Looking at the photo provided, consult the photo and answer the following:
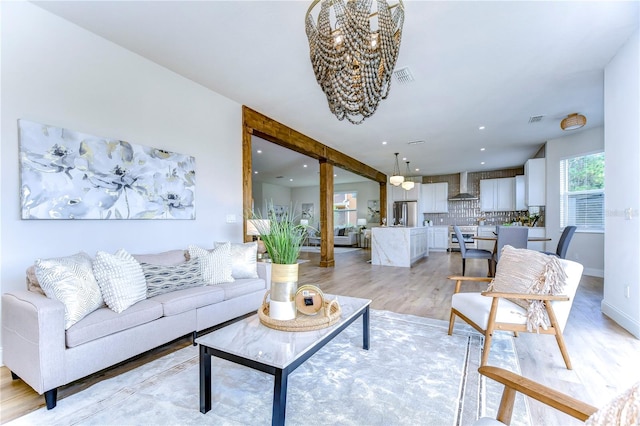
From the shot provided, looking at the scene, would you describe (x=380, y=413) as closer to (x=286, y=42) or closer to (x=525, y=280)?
(x=525, y=280)

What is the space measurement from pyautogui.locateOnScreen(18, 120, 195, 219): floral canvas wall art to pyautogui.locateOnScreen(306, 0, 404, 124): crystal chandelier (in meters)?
2.13

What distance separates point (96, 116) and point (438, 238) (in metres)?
9.76

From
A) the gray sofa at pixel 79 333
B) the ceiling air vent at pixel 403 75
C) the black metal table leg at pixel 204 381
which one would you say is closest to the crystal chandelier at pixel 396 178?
the ceiling air vent at pixel 403 75

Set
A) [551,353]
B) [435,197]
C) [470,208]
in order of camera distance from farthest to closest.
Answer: [435,197]
[470,208]
[551,353]

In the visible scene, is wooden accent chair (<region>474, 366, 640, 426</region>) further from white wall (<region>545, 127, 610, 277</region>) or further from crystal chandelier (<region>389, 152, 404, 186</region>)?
crystal chandelier (<region>389, 152, 404, 186</region>)

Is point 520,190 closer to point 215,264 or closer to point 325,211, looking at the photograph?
point 325,211

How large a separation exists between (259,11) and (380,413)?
2.97m

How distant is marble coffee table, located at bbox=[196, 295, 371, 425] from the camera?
52.2 inches

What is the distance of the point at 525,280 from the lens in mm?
2258

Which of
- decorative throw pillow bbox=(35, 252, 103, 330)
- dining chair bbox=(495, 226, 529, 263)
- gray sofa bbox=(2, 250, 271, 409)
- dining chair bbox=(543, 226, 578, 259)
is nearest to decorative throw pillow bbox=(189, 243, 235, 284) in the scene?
gray sofa bbox=(2, 250, 271, 409)

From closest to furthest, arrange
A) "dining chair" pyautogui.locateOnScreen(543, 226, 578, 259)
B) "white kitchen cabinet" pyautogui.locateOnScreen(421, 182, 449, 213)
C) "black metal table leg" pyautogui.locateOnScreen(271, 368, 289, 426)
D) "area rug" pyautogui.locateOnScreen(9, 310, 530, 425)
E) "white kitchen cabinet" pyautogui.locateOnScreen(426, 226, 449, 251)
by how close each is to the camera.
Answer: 1. "black metal table leg" pyautogui.locateOnScreen(271, 368, 289, 426)
2. "area rug" pyautogui.locateOnScreen(9, 310, 530, 425)
3. "dining chair" pyautogui.locateOnScreen(543, 226, 578, 259)
4. "white kitchen cabinet" pyautogui.locateOnScreen(426, 226, 449, 251)
5. "white kitchen cabinet" pyautogui.locateOnScreen(421, 182, 449, 213)

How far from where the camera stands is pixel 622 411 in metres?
0.64

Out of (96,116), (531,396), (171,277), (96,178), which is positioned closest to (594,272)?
(531,396)

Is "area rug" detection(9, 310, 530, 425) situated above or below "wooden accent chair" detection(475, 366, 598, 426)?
below
